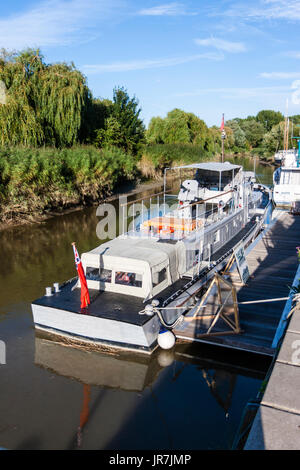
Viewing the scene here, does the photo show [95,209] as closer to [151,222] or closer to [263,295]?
[151,222]

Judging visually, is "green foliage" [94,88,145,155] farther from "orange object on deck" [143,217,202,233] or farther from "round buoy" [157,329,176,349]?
"round buoy" [157,329,176,349]

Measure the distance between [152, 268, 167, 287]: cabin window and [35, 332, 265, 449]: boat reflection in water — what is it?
187 centimetres

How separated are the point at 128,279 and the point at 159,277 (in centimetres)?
93

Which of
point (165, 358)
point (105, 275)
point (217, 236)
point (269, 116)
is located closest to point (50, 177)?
point (217, 236)

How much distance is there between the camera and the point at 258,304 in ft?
38.8

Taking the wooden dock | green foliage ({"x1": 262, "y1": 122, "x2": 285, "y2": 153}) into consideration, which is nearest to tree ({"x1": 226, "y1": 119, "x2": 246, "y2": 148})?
green foliage ({"x1": 262, "y1": 122, "x2": 285, "y2": 153})

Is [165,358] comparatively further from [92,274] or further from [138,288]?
[92,274]

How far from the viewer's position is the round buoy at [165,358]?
974 centimetres

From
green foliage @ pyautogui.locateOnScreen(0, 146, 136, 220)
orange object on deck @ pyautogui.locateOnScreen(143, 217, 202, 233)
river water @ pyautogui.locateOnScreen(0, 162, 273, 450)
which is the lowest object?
river water @ pyautogui.locateOnScreen(0, 162, 273, 450)

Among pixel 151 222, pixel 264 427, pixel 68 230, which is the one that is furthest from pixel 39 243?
pixel 264 427

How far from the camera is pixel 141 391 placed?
8758 mm

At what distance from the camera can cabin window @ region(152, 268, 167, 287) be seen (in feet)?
35.8
